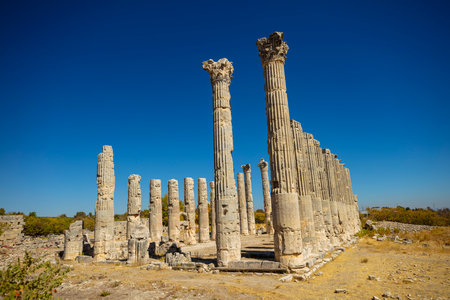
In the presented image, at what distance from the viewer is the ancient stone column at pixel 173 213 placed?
24.4 m

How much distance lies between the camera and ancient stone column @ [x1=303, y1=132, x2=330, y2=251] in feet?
55.4

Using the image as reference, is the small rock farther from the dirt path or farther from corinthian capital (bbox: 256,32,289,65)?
corinthian capital (bbox: 256,32,289,65)

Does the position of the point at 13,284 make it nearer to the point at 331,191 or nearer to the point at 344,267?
the point at 344,267

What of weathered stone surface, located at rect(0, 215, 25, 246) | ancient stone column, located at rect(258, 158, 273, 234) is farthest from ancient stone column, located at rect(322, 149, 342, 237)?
weathered stone surface, located at rect(0, 215, 25, 246)

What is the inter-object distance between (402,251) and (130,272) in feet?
50.4

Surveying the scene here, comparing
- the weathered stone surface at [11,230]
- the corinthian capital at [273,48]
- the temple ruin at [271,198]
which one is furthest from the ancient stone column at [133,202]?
the weathered stone surface at [11,230]

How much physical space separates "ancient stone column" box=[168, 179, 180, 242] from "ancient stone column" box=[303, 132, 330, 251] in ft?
40.1

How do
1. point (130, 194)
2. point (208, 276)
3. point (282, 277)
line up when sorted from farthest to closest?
1. point (130, 194)
2. point (208, 276)
3. point (282, 277)

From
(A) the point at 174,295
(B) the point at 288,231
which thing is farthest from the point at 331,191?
(A) the point at 174,295

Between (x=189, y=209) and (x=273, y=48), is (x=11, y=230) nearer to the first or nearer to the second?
(x=189, y=209)

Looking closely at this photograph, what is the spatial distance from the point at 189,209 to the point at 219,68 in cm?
1549

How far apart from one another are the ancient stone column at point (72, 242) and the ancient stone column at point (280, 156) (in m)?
14.4

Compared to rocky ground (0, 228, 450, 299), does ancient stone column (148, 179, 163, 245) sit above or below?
above

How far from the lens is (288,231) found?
38.9ft
